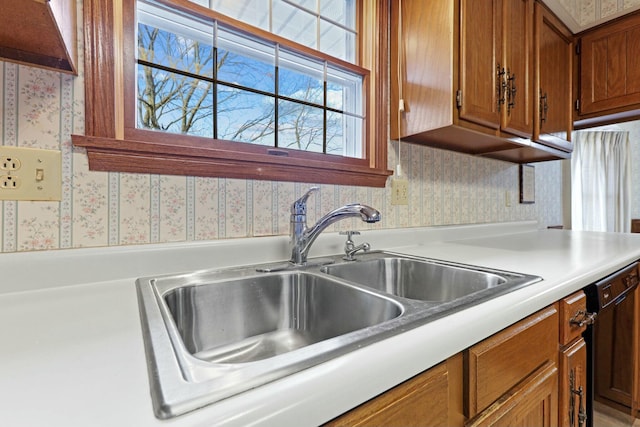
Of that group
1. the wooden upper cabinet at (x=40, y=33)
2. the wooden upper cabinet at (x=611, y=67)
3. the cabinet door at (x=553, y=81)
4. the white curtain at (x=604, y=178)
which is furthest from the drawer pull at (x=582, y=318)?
the white curtain at (x=604, y=178)

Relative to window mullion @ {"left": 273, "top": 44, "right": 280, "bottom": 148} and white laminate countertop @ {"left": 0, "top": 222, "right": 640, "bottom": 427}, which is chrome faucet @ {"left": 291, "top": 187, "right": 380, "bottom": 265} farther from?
window mullion @ {"left": 273, "top": 44, "right": 280, "bottom": 148}

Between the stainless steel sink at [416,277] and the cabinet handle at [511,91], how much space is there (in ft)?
2.83

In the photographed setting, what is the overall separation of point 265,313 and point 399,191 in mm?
843

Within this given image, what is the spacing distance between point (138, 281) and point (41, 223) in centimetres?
25

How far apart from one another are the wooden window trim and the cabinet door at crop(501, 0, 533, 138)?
740 millimetres

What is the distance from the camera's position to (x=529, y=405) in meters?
0.65

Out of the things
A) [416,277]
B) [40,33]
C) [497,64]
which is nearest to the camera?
[40,33]

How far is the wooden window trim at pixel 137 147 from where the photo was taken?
0.74 metres

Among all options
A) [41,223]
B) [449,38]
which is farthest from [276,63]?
[41,223]

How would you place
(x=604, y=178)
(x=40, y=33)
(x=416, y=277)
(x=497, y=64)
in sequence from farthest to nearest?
1. (x=604, y=178)
2. (x=497, y=64)
3. (x=416, y=277)
4. (x=40, y=33)

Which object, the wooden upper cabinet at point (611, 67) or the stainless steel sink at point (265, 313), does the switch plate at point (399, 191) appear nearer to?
the stainless steel sink at point (265, 313)

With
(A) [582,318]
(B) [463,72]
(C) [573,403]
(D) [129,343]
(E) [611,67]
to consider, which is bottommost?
(C) [573,403]

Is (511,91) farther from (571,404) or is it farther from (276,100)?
(571,404)

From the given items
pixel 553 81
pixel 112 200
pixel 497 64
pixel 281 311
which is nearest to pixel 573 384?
pixel 281 311
